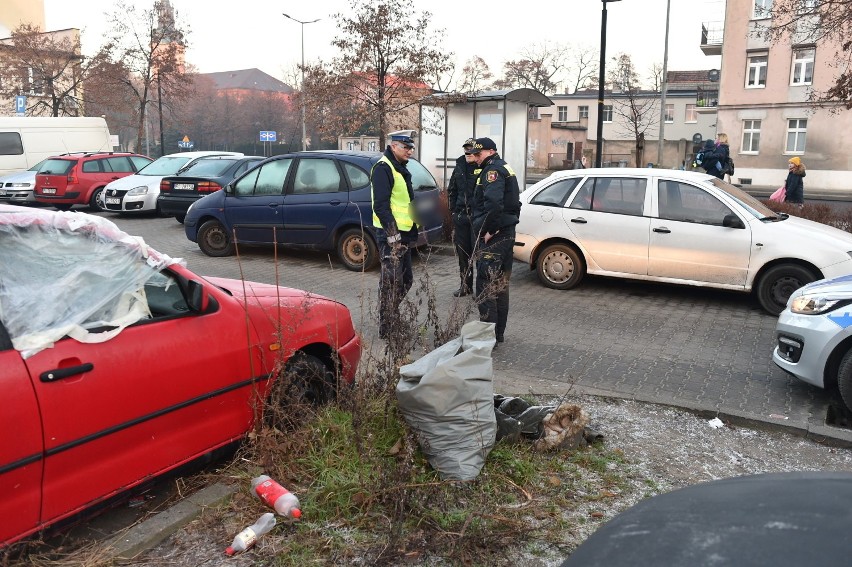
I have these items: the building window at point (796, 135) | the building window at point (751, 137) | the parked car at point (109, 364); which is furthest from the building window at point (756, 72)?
the parked car at point (109, 364)

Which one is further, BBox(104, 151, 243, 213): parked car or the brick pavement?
BBox(104, 151, 243, 213): parked car

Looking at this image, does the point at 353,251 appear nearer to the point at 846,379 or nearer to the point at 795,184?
the point at 846,379

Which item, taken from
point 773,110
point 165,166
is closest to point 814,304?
point 165,166

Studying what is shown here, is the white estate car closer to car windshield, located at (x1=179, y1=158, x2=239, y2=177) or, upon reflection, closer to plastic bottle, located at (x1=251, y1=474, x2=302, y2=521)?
plastic bottle, located at (x1=251, y1=474, x2=302, y2=521)

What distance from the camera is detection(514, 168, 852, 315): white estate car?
829cm

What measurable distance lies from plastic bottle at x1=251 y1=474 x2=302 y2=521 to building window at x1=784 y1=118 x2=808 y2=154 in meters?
42.8

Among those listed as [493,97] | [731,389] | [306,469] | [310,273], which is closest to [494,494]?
[306,469]

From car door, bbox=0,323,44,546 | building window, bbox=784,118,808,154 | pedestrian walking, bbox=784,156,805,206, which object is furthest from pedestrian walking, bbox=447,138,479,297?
building window, bbox=784,118,808,154

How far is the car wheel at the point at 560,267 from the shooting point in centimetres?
962

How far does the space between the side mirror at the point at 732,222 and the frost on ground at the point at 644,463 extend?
13.0 feet

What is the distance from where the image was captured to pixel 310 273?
10.8m

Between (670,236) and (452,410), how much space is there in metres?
5.91

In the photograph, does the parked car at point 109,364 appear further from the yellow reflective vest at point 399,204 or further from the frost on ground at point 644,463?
the yellow reflective vest at point 399,204

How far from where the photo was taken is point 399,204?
704 cm
